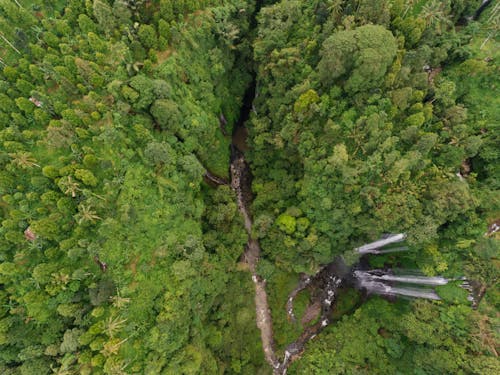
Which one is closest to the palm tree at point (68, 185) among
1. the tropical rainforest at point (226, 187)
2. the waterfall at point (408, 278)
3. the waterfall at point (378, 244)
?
the tropical rainforest at point (226, 187)

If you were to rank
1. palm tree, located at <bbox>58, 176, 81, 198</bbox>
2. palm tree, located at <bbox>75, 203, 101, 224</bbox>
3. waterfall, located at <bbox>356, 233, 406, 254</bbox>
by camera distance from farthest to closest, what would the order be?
1. waterfall, located at <bbox>356, 233, 406, 254</bbox>
2. palm tree, located at <bbox>75, 203, 101, 224</bbox>
3. palm tree, located at <bbox>58, 176, 81, 198</bbox>

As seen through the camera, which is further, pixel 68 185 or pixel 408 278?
pixel 408 278

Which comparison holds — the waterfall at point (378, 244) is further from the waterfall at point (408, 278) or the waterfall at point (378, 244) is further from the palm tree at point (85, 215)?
the palm tree at point (85, 215)

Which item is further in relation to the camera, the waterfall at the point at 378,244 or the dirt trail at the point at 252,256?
the dirt trail at the point at 252,256

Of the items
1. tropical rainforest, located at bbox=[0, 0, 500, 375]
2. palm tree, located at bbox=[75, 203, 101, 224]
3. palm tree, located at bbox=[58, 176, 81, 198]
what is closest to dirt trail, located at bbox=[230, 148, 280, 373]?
→ tropical rainforest, located at bbox=[0, 0, 500, 375]

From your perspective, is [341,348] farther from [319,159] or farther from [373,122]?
[373,122]

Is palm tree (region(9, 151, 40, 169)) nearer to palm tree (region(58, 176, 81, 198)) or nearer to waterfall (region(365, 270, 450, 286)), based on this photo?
palm tree (region(58, 176, 81, 198))

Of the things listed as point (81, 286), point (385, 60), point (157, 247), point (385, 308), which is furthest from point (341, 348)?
point (385, 60)

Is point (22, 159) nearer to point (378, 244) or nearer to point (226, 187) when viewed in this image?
point (226, 187)

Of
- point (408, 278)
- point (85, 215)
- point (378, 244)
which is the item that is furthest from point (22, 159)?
point (408, 278)
